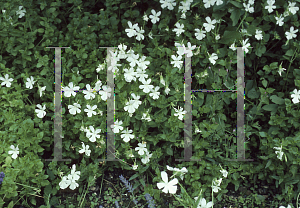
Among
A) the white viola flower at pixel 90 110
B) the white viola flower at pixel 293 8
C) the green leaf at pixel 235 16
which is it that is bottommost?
the white viola flower at pixel 90 110

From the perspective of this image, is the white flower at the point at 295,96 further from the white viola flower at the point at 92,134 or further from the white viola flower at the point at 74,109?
the white viola flower at the point at 74,109

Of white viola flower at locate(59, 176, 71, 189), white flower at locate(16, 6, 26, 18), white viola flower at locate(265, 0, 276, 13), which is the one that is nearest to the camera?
white viola flower at locate(59, 176, 71, 189)

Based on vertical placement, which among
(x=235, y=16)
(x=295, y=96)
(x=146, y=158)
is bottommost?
(x=146, y=158)

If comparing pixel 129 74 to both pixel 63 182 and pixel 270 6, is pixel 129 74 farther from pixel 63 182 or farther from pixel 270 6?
pixel 270 6

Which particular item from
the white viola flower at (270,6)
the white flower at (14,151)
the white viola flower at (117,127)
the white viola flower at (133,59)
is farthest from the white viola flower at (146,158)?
the white viola flower at (270,6)

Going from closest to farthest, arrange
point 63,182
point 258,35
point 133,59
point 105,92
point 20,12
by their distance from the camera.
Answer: point 63,182
point 105,92
point 133,59
point 258,35
point 20,12

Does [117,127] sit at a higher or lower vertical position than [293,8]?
lower

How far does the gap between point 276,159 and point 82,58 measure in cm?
168

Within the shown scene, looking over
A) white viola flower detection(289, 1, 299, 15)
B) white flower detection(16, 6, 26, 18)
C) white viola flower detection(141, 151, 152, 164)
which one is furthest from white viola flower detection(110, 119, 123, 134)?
white viola flower detection(289, 1, 299, 15)

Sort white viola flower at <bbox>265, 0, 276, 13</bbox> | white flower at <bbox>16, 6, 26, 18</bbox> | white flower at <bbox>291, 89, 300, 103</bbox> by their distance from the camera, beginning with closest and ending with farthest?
white flower at <bbox>291, 89, 300, 103</bbox>
white viola flower at <bbox>265, 0, 276, 13</bbox>
white flower at <bbox>16, 6, 26, 18</bbox>

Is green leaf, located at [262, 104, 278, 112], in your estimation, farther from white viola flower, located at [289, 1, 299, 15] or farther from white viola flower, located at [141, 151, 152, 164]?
white viola flower, located at [141, 151, 152, 164]

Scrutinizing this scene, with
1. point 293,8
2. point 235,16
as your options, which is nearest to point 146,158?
point 235,16

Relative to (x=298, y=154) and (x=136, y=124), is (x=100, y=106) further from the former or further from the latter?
(x=298, y=154)

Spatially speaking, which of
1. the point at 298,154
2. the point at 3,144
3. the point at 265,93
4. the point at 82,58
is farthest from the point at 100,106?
the point at 298,154
